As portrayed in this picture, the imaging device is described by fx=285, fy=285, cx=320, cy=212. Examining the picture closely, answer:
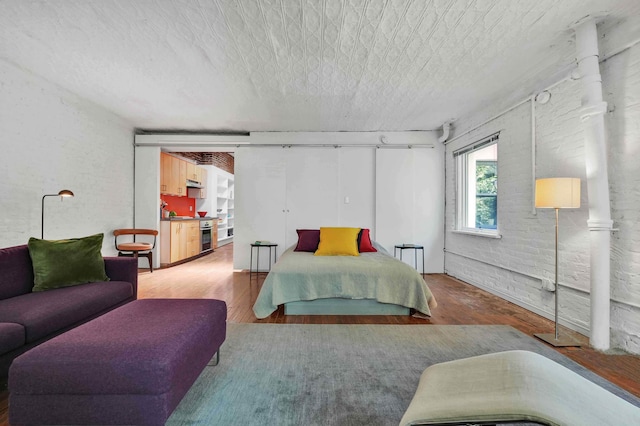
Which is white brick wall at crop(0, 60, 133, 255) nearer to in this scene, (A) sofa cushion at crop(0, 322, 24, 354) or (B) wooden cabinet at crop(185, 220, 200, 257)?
(B) wooden cabinet at crop(185, 220, 200, 257)

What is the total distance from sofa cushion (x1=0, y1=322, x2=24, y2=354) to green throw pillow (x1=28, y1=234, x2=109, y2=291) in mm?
782

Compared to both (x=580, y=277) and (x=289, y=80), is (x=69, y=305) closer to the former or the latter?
(x=289, y=80)

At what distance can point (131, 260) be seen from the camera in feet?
9.84

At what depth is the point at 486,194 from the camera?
4602 mm

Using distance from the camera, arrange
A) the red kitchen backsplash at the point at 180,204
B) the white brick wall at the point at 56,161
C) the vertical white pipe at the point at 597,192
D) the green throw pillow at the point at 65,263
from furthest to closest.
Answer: the red kitchen backsplash at the point at 180,204 < the white brick wall at the point at 56,161 < the green throw pillow at the point at 65,263 < the vertical white pipe at the point at 597,192

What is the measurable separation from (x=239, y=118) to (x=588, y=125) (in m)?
4.54

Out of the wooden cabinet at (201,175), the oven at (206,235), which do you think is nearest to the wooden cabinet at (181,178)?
the wooden cabinet at (201,175)

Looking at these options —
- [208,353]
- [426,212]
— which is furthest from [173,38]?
[426,212]

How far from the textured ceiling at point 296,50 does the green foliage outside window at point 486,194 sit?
3.25 feet

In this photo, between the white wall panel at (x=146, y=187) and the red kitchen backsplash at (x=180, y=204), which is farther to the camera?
the red kitchen backsplash at (x=180, y=204)

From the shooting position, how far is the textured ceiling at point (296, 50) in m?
2.27

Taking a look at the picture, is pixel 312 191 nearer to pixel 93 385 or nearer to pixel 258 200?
pixel 258 200

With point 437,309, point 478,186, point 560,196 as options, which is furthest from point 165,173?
point 560,196

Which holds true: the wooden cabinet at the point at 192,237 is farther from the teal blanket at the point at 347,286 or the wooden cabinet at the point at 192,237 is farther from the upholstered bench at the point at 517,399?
the upholstered bench at the point at 517,399
